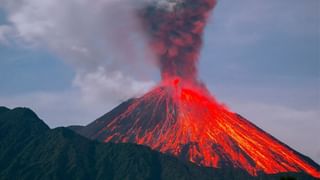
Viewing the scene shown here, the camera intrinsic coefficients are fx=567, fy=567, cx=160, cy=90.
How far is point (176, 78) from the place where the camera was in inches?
6900

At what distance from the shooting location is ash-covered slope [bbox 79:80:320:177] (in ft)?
500

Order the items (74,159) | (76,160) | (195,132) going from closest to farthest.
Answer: (76,160) → (74,159) → (195,132)

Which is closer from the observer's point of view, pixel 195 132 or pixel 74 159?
pixel 74 159

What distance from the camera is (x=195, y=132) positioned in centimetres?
16562

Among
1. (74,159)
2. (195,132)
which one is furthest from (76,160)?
(195,132)

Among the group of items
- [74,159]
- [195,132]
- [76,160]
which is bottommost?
[76,160]

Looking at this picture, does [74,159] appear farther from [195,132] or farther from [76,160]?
[195,132]

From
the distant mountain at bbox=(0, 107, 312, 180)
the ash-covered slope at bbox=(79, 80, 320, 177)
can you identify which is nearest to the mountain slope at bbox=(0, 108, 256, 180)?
the distant mountain at bbox=(0, 107, 312, 180)

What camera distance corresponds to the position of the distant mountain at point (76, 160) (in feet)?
453

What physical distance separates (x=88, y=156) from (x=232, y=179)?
38.9 metres

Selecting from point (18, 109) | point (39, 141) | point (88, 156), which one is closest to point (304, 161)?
point (88, 156)

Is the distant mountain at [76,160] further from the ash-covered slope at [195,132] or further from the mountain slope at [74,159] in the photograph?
the ash-covered slope at [195,132]

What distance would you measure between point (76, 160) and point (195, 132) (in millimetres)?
38696

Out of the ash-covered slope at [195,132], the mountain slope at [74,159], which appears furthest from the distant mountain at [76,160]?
the ash-covered slope at [195,132]
